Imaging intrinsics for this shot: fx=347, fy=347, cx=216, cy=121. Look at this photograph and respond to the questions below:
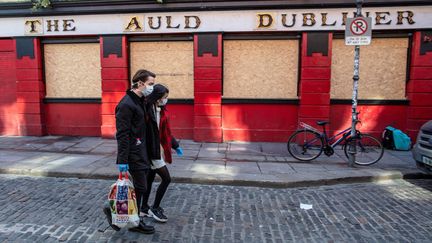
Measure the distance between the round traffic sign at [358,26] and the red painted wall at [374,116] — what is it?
289 centimetres

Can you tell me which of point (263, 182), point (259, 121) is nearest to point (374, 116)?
point (259, 121)

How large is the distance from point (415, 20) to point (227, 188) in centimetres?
685

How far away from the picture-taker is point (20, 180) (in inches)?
246

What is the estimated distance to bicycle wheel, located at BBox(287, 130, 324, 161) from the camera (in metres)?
7.93

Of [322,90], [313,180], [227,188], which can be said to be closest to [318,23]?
[322,90]

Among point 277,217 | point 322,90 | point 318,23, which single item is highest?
point 318,23

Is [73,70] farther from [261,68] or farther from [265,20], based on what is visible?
[265,20]

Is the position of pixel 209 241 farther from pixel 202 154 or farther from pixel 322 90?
pixel 322 90

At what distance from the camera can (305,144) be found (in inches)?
315

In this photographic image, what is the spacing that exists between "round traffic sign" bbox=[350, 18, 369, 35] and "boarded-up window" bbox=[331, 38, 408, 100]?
237 centimetres

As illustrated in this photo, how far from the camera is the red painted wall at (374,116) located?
9352mm

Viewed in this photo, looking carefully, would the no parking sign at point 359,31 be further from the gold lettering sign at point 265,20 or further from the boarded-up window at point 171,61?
the boarded-up window at point 171,61

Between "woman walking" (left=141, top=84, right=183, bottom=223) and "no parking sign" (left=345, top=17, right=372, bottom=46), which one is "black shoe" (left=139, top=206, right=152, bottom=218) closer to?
"woman walking" (left=141, top=84, right=183, bottom=223)

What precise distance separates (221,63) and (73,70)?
14.7 feet
